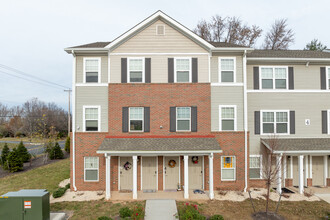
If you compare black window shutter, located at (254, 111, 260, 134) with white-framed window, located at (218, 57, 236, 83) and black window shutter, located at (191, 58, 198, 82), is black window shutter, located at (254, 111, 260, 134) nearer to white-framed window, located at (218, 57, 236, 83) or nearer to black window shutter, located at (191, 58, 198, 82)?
white-framed window, located at (218, 57, 236, 83)

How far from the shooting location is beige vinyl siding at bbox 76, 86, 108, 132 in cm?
1196

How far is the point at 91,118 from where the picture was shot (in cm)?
1201

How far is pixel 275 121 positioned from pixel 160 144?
8253mm

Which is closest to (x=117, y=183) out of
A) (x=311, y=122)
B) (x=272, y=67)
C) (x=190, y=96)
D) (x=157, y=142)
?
(x=157, y=142)

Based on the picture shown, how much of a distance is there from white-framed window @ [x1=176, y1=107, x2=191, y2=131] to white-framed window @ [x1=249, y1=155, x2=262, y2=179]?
5.06 metres

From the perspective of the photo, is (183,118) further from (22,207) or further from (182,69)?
(22,207)

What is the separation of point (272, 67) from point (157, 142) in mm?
9607

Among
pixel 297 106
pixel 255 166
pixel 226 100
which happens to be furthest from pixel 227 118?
pixel 297 106

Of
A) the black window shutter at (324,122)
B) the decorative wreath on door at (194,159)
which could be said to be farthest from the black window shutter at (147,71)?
the black window shutter at (324,122)

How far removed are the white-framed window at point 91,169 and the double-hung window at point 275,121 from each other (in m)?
11.5

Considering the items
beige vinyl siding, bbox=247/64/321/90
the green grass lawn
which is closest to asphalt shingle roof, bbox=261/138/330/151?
beige vinyl siding, bbox=247/64/321/90

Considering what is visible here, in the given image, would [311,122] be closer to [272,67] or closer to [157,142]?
[272,67]

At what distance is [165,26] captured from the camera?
12.2m

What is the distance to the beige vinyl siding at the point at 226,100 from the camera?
1205cm
